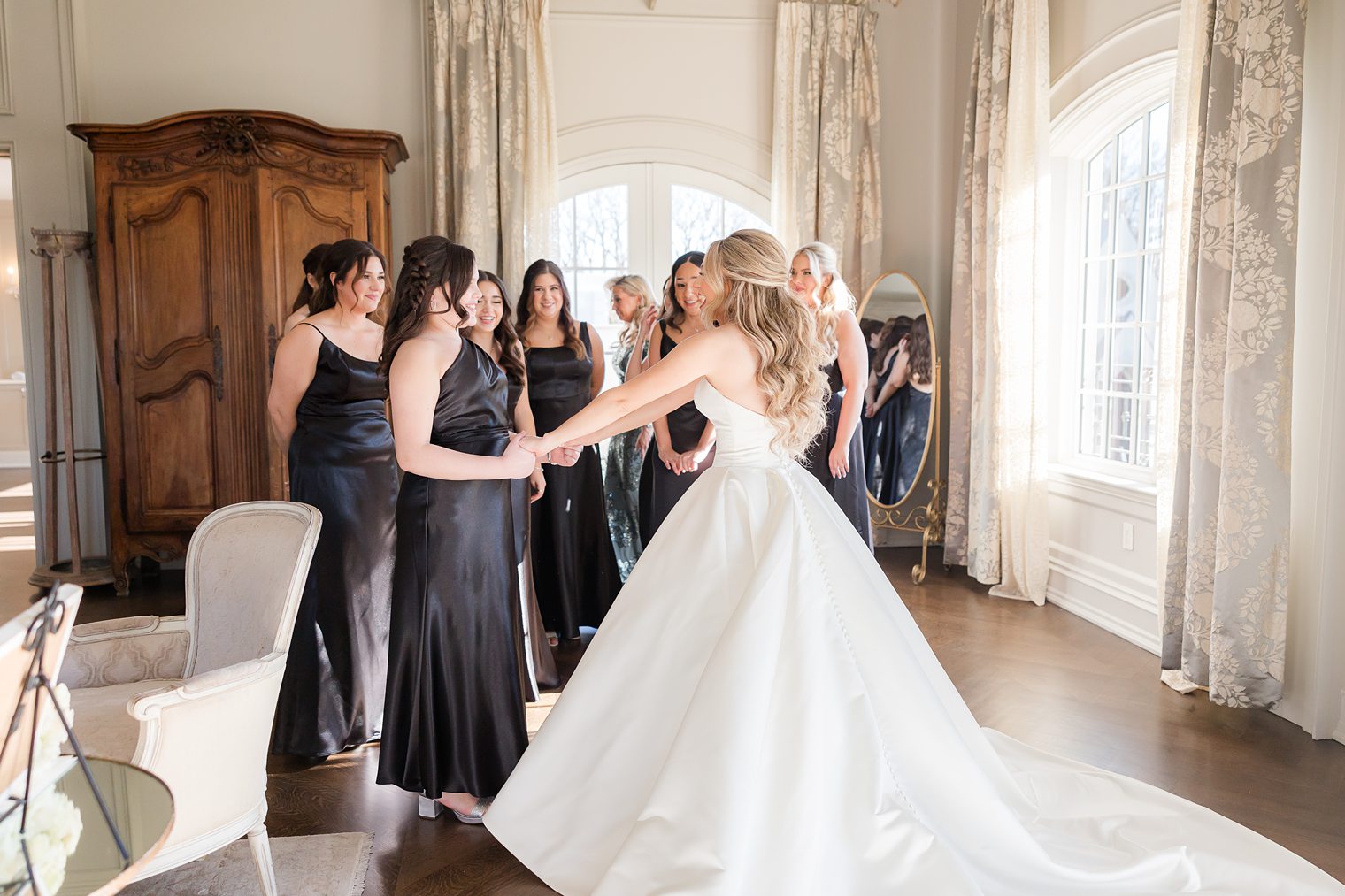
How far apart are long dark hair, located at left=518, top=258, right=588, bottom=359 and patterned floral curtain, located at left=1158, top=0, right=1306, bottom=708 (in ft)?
8.30

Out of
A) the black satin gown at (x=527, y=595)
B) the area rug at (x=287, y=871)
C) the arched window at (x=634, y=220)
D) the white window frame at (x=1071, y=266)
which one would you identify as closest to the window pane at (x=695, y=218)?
the arched window at (x=634, y=220)

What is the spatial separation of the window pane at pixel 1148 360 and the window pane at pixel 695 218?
2.72 meters

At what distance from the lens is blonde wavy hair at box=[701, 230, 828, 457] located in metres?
2.49

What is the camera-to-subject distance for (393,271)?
617 centimetres

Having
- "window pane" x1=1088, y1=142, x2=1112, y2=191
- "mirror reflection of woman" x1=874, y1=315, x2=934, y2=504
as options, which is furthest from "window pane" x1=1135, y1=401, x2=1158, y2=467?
"mirror reflection of woman" x1=874, y1=315, x2=934, y2=504

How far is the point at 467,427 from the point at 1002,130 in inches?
158

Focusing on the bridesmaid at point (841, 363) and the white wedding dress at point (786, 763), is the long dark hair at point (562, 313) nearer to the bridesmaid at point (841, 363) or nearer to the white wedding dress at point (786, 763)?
the bridesmaid at point (841, 363)

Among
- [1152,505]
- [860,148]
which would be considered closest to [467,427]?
[1152,505]

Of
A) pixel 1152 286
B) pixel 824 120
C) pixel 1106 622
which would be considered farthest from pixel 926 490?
pixel 824 120

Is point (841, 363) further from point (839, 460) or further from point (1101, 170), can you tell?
point (1101, 170)

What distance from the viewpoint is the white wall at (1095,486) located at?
4.48 m

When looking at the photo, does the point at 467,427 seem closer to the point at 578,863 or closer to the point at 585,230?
the point at 578,863

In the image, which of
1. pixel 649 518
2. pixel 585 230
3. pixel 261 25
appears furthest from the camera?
pixel 585 230

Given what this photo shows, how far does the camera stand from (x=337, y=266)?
3.21 meters
